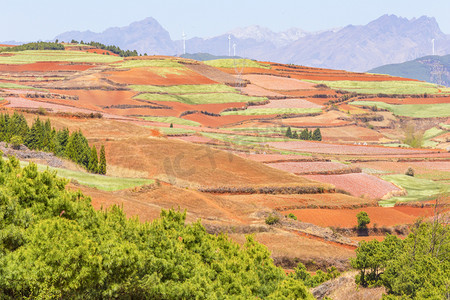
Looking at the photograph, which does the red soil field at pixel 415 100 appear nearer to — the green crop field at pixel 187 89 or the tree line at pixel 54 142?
the green crop field at pixel 187 89

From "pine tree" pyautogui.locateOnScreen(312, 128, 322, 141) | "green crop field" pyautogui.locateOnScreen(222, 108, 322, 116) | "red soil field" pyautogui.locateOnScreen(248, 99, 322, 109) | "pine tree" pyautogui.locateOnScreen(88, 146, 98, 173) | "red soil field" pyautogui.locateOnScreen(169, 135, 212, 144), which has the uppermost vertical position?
"pine tree" pyautogui.locateOnScreen(88, 146, 98, 173)

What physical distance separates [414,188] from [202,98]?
98.2 m

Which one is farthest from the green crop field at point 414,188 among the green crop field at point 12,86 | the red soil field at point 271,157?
the green crop field at point 12,86

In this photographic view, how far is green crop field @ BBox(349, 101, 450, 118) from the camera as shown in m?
177

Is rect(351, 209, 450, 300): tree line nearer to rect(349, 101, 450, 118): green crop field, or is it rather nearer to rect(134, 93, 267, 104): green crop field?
rect(134, 93, 267, 104): green crop field

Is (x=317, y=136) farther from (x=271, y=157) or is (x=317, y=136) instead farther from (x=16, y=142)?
(x=16, y=142)

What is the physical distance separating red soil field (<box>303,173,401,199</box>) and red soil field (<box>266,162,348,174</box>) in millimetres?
2858

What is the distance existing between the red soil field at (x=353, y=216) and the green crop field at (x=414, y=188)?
13.9ft

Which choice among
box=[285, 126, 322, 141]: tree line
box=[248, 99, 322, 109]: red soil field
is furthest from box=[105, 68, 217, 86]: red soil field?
box=[285, 126, 322, 141]: tree line

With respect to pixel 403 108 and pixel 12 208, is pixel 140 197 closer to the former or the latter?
pixel 12 208

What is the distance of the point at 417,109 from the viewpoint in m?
184

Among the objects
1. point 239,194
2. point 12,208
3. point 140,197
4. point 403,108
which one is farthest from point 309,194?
point 403,108

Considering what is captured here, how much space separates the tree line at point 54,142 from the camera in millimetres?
63312

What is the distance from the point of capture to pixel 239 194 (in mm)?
60000
